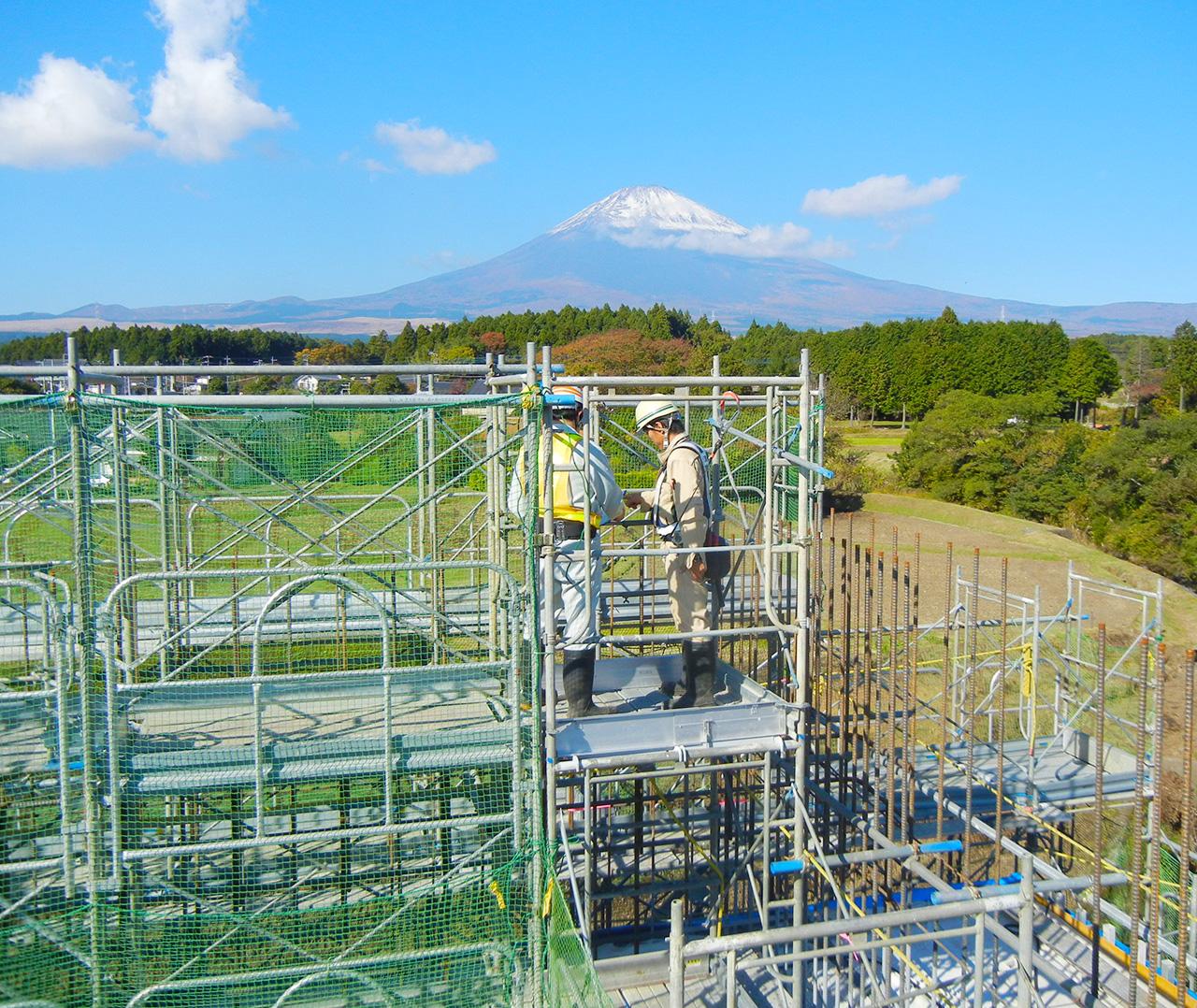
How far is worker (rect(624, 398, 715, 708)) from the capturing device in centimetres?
597

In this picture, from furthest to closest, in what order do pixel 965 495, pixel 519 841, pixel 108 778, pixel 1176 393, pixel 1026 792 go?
pixel 1176 393
pixel 965 495
pixel 1026 792
pixel 519 841
pixel 108 778

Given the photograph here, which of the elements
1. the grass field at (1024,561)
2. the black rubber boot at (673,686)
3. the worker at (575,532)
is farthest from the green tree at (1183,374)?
the worker at (575,532)

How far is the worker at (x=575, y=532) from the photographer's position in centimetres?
564

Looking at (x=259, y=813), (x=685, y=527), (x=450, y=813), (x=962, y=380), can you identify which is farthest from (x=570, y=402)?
(x=962, y=380)

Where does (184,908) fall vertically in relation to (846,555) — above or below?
below

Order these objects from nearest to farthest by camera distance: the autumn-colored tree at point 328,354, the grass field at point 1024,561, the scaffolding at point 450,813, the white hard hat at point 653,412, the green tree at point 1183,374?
the scaffolding at point 450,813, the white hard hat at point 653,412, the grass field at point 1024,561, the autumn-colored tree at point 328,354, the green tree at point 1183,374

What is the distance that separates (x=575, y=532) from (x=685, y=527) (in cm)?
73

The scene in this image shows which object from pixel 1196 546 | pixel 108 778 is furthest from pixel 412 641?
pixel 1196 546

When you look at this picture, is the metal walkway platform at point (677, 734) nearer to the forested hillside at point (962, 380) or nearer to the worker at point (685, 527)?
the worker at point (685, 527)

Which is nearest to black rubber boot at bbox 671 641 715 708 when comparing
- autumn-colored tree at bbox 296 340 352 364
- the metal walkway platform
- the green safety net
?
the metal walkway platform

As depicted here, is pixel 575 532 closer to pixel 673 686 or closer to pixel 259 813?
pixel 673 686

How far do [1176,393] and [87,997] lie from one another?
54409mm

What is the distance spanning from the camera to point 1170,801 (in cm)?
1266

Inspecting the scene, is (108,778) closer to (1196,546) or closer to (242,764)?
(242,764)
